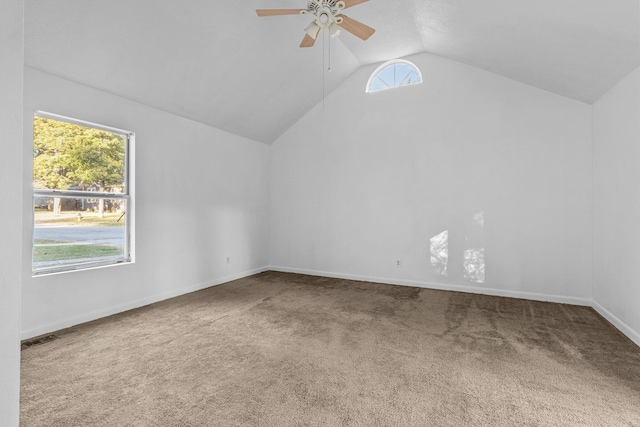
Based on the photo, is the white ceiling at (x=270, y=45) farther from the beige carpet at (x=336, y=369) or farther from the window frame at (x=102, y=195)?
the beige carpet at (x=336, y=369)

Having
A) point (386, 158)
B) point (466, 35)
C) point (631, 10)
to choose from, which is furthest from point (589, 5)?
point (386, 158)

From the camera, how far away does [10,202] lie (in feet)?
3.42

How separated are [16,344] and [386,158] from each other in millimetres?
5022

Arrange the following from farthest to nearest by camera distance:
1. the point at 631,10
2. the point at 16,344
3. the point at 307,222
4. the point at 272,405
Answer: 1. the point at 307,222
2. the point at 631,10
3. the point at 272,405
4. the point at 16,344

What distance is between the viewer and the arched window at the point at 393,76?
5.22 meters

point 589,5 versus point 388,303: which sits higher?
point 589,5

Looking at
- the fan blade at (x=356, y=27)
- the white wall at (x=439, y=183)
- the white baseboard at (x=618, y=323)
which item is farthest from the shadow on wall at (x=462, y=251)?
the fan blade at (x=356, y=27)

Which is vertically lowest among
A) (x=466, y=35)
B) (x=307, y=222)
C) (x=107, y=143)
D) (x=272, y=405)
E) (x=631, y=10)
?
(x=272, y=405)

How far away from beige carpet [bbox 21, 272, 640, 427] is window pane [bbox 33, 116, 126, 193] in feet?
5.19

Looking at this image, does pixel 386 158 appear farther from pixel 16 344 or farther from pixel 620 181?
pixel 16 344

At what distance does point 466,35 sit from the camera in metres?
3.88

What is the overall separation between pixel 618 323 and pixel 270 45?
17.1 ft

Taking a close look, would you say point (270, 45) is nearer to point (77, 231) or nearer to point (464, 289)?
point (77, 231)

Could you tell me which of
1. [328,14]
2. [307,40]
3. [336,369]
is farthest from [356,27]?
[336,369]
